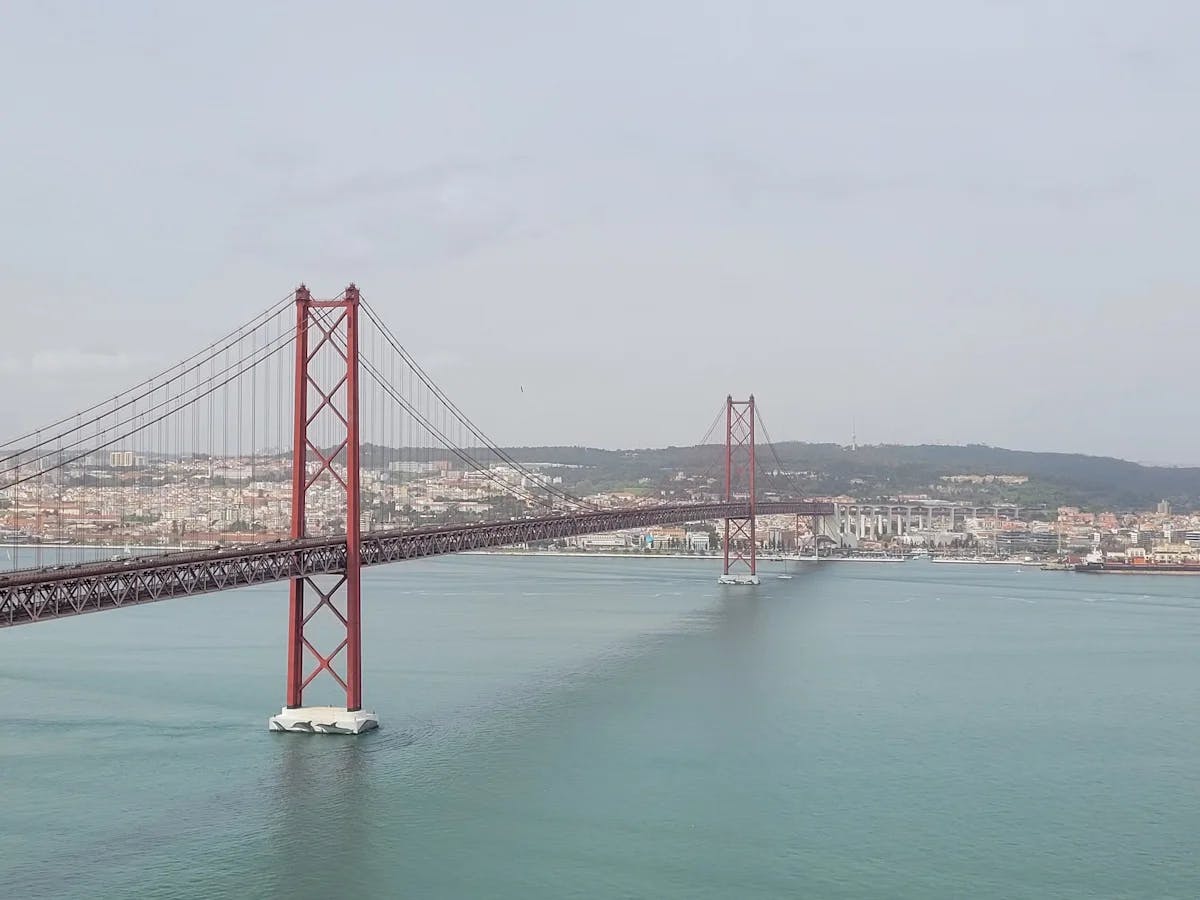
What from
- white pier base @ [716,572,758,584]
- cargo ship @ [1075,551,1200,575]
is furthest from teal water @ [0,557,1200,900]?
cargo ship @ [1075,551,1200,575]

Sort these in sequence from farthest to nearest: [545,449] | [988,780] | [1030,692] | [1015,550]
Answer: [545,449] < [1015,550] < [1030,692] < [988,780]

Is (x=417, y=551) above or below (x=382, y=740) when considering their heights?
above

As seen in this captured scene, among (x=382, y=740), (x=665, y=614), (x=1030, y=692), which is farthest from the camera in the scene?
(x=665, y=614)

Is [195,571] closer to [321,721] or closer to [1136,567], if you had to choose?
[321,721]

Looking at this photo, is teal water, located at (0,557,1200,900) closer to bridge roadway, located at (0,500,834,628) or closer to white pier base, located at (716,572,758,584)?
bridge roadway, located at (0,500,834,628)

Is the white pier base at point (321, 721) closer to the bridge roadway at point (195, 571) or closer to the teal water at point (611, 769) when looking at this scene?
the teal water at point (611, 769)

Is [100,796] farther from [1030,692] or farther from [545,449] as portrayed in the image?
[545,449]

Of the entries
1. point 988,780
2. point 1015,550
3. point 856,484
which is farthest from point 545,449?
point 988,780

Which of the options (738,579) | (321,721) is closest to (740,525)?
(738,579)
